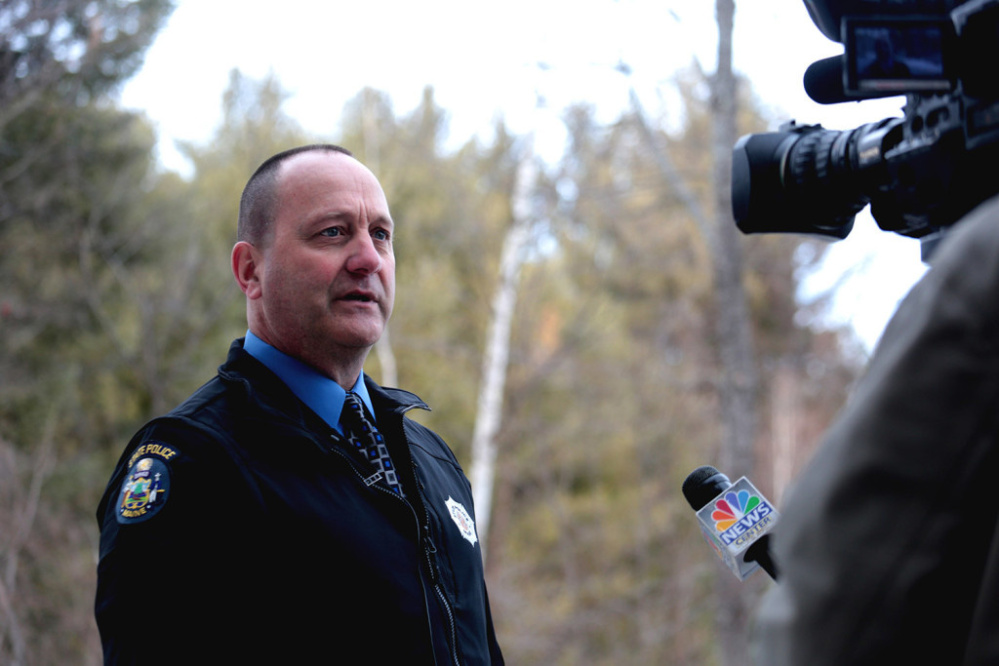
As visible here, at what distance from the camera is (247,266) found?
2117 millimetres

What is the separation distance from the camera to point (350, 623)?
166 centimetres

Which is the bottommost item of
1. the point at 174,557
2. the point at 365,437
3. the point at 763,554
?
the point at 763,554

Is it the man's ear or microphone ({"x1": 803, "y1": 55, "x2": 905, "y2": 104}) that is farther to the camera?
the man's ear

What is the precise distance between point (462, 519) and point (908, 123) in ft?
4.21

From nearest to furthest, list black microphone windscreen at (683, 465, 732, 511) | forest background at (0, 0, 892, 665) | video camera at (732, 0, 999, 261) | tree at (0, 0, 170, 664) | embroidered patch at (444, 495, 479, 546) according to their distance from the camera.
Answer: video camera at (732, 0, 999, 261), black microphone windscreen at (683, 465, 732, 511), embroidered patch at (444, 495, 479, 546), tree at (0, 0, 170, 664), forest background at (0, 0, 892, 665)

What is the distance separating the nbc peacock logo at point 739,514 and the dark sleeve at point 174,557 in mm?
855

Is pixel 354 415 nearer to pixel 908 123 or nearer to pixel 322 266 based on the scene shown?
pixel 322 266

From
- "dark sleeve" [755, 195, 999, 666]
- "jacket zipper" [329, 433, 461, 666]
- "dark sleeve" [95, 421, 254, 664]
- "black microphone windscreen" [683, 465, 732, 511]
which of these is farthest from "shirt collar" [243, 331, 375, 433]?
"dark sleeve" [755, 195, 999, 666]

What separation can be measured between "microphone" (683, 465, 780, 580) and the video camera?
507mm

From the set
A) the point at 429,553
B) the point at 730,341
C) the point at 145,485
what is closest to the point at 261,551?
the point at 145,485

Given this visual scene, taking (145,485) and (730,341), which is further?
(730,341)

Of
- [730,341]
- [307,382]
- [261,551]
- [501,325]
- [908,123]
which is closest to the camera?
[908,123]

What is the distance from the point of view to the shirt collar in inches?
77.1

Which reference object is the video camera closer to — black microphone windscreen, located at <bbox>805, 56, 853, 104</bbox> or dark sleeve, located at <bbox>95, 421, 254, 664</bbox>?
black microphone windscreen, located at <bbox>805, 56, 853, 104</bbox>
